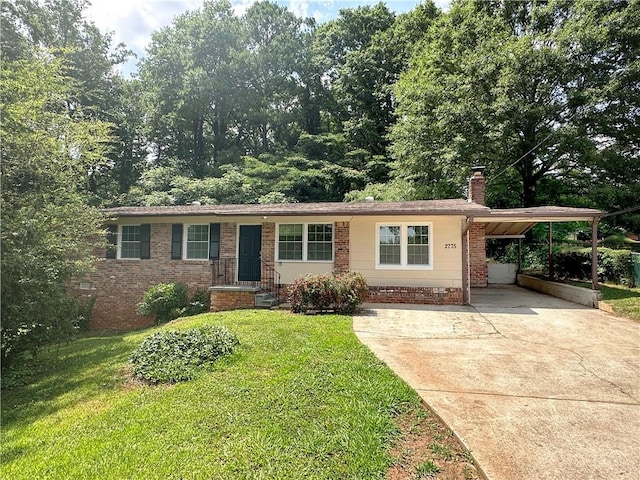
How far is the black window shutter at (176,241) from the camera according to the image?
11.4 m

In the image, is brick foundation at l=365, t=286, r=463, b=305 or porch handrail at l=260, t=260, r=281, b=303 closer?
brick foundation at l=365, t=286, r=463, b=305

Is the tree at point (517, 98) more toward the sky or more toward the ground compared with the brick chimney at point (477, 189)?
more toward the sky

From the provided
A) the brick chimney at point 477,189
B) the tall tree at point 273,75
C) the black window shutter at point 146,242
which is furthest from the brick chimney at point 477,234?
the tall tree at point 273,75

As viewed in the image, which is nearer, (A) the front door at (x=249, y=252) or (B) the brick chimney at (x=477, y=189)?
(A) the front door at (x=249, y=252)

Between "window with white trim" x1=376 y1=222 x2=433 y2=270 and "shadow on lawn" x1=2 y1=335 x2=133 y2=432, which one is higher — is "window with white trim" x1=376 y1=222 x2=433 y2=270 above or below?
above

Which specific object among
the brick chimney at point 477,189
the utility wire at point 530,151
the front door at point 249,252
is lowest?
the front door at point 249,252

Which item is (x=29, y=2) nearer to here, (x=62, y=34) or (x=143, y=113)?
(x=62, y=34)

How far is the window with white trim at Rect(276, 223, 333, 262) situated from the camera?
10.8m

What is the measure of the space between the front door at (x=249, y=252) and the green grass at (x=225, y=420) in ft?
18.0

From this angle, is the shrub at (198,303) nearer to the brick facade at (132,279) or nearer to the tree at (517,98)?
the brick facade at (132,279)

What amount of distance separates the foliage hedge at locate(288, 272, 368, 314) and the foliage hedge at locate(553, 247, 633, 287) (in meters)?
9.74

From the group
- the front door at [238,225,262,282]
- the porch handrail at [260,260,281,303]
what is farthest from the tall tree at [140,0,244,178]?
the porch handrail at [260,260,281,303]

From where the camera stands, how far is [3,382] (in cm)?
564

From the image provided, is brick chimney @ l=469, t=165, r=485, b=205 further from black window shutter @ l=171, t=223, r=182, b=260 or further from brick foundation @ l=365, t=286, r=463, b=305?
black window shutter @ l=171, t=223, r=182, b=260
